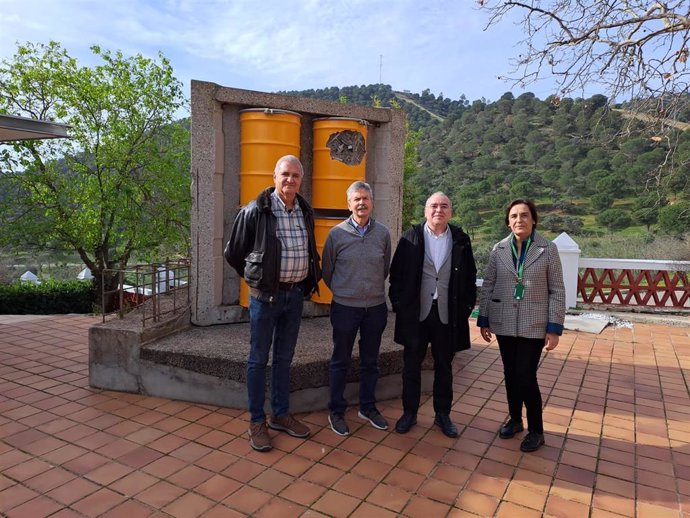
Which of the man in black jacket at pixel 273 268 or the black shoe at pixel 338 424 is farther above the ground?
the man in black jacket at pixel 273 268

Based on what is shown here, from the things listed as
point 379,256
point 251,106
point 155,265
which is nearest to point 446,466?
point 379,256

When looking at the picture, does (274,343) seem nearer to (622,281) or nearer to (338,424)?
(338,424)

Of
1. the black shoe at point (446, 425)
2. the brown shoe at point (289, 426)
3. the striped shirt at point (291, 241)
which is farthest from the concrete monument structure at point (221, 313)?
the striped shirt at point (291, 241)

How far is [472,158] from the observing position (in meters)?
35.9

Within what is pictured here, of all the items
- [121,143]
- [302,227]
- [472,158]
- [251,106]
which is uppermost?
[472,158]

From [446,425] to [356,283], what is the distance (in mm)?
1195

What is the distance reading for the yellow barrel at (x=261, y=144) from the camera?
4504mm

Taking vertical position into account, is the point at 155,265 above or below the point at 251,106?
below

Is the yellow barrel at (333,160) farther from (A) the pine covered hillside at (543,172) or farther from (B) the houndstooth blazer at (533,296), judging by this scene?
(A) the pine covered hillside at (543,172)

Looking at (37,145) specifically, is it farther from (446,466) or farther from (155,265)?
(446,466)

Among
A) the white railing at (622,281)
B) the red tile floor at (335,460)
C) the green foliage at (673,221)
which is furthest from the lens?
the green foliage at (673,221)

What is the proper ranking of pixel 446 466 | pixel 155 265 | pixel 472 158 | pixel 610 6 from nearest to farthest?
pixel 446 466 < pixel 155 265 < pixel 610 6 < pixel 472 158

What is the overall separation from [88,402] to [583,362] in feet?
16.2

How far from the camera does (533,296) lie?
3.03m
